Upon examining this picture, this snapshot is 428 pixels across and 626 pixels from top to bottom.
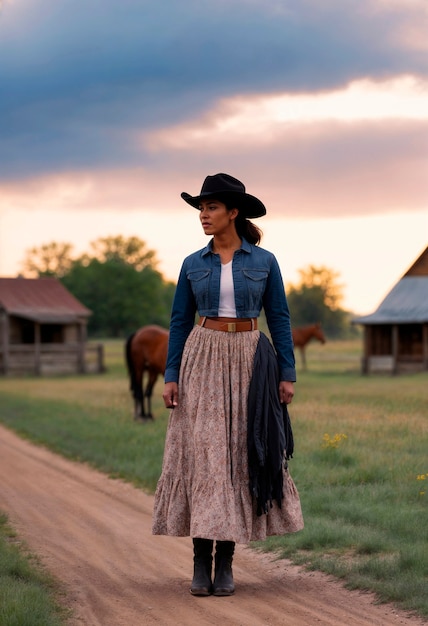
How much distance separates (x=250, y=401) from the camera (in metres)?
5.39

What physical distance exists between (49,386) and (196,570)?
25252 millimetres

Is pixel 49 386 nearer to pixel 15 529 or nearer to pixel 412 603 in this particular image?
pixel 15 529

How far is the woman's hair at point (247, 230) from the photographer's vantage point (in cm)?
570

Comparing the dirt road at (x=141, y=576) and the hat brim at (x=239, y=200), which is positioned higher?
the hat brim at (x=239, y=200)

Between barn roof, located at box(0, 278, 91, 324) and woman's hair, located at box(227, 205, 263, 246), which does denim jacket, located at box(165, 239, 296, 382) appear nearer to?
woman's hair, located at box(227, 205, 263, 246)

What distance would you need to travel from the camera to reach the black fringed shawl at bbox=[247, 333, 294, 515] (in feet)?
17.6

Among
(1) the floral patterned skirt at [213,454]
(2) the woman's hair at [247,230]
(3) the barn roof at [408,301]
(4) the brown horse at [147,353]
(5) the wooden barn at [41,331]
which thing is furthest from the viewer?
(5) the wooden barn at [41,331]

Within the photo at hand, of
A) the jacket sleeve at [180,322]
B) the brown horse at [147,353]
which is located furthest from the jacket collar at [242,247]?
the brown horse at [147,353]

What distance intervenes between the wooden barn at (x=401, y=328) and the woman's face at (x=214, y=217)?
29.8m

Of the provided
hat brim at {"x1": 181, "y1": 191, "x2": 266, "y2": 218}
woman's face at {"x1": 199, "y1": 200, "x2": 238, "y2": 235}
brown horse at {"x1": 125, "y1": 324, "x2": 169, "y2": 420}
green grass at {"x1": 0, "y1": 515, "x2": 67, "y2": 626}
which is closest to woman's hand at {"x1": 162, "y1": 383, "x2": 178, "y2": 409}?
woman's face at {"x1": 199, "y1": 200, "x2": 238, "y2": 235}

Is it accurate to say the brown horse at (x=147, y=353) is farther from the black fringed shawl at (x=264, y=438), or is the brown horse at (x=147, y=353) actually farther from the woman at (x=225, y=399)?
the black fringed shawl at (x=264, y=438)

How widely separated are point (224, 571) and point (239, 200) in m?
2.04

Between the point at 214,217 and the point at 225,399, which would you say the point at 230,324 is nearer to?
the point at 225,399

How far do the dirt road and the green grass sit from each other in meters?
0.11
